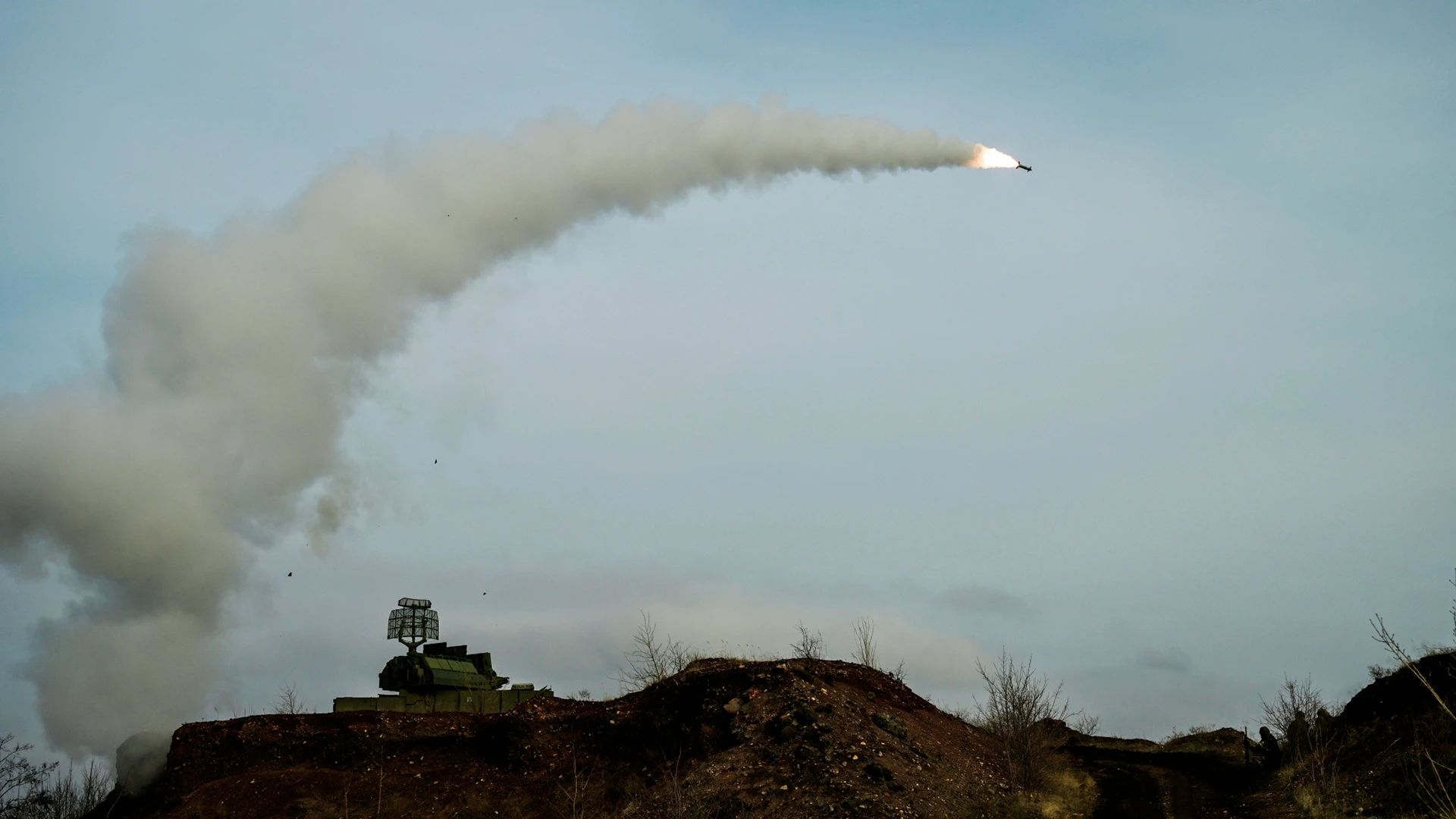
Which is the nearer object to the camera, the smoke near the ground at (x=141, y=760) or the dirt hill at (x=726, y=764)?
the dirt hill at (x=726, y=764)

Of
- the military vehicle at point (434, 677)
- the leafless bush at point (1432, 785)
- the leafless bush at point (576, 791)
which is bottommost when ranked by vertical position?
the leafless bush at point (1432, 785)

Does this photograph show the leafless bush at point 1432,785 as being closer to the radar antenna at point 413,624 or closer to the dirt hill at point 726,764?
the dirt hill at point 726,764

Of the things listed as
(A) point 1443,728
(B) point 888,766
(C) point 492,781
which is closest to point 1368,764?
(A) point 1443,728

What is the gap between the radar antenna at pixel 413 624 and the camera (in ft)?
142

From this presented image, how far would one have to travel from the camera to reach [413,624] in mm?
43469

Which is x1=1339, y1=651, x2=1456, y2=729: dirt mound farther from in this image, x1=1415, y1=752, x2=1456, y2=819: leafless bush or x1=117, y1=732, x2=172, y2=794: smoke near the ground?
x1=117, y1=732, x2=172, y2=794: smoke near the ground

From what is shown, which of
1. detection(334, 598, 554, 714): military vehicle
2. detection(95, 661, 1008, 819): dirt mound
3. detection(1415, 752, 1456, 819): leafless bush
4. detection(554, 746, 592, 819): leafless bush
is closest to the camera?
detection(1415, 752, 1456, 819): leafless bush

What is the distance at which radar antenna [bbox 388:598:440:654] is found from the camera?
43344 mm

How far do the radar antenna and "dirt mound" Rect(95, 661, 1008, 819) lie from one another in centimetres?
939

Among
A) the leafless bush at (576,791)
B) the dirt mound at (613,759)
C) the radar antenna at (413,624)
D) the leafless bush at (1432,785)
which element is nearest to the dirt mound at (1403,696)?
the leafless bush at (1432,785)

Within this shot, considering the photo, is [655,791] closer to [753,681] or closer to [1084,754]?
[753,681]

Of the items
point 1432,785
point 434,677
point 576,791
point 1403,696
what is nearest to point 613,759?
point 576,791

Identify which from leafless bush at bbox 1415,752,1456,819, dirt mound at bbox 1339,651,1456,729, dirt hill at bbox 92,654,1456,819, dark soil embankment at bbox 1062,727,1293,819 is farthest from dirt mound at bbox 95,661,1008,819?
dirt mound at bbox 1339,651,1456,729

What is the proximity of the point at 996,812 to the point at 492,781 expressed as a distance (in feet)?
42.1
